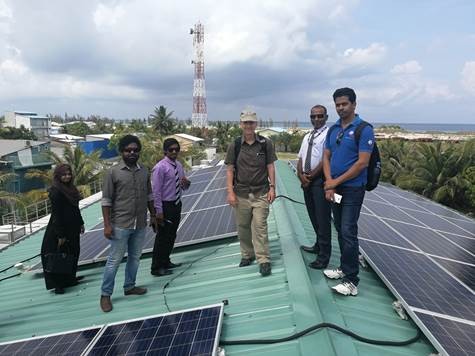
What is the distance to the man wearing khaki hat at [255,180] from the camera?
178 inches

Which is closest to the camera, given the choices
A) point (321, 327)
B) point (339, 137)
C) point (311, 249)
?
point (321, 327)

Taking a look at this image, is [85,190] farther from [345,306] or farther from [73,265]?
[345,306]

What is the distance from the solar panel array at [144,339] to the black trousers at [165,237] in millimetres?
1876

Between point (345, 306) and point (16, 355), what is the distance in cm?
289

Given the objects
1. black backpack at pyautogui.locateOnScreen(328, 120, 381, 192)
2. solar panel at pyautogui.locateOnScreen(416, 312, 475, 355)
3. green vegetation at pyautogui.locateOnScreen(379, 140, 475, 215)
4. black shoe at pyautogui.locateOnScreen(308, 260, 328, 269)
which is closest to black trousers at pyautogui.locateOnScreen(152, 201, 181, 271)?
black shoe at pyautogui.locateOnScreen(308, 260, 328, 269)

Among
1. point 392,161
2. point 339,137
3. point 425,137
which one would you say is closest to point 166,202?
point 339,137

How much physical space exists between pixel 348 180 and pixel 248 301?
158 centimetres

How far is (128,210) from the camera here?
4.41 m

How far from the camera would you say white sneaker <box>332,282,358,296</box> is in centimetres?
380

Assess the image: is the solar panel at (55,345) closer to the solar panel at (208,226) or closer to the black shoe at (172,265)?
the black shoe at (172,265)

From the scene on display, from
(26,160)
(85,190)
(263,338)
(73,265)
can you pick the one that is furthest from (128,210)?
(26,160)

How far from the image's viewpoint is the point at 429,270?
15.2 ft

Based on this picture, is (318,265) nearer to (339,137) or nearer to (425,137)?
(339,137)

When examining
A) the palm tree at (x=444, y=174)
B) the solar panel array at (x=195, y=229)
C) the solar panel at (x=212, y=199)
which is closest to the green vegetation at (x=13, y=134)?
the palm tree at (x=444, y=174)
